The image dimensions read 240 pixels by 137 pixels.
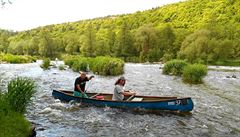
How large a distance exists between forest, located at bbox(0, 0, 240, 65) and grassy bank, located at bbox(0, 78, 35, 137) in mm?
54564

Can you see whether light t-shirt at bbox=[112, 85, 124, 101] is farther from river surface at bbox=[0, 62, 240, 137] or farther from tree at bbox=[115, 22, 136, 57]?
tree at bbox=[115, 22, 136, 57]

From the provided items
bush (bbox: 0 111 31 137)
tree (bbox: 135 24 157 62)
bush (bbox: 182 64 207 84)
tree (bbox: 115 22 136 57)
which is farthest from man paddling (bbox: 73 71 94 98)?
tree (bbox: 115 22 136 57)

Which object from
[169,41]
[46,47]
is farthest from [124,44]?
[46,47]

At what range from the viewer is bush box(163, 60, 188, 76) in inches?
1438

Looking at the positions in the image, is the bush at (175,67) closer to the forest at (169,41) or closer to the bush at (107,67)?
the bush at (107,67)

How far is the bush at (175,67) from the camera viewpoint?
120 feet

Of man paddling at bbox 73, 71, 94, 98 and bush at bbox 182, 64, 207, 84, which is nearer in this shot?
man paddling at bbox 73, 71, 94, 98

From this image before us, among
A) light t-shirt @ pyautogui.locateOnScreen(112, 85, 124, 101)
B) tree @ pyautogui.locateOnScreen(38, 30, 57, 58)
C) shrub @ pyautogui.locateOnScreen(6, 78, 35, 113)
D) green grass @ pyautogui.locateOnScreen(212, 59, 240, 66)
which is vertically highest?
tree @ pyautogui.locateOnScreen(38, 30, 57, 58)

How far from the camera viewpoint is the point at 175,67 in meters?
37.1

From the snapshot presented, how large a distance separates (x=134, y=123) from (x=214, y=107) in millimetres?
6453

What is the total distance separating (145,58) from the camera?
8606cm

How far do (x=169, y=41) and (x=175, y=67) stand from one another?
5499cm

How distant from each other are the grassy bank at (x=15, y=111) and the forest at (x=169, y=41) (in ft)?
179

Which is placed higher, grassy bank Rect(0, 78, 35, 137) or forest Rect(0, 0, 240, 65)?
forest Rect(0, 0, 240, 65)
